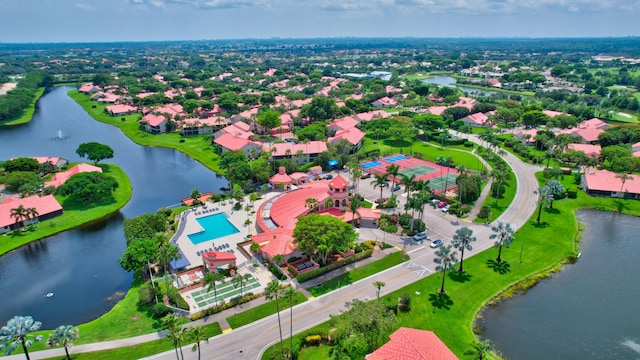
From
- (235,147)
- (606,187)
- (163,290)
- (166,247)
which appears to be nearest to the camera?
(166,247)

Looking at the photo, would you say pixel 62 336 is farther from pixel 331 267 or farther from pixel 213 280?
pixel 331 267

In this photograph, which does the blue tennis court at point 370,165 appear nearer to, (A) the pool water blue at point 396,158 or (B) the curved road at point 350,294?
(A) the pool water blue at point 396,158

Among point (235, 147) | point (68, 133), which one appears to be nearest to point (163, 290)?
point (235, 147)

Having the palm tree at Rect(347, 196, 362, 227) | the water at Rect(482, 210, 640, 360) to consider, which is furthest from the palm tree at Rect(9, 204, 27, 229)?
the water at Rect(482, 210, 640, 360)

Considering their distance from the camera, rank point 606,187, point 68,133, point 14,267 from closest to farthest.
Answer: point 14,267 < point 606,187 < point 68,133

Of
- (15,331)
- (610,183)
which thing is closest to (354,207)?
(15,331)

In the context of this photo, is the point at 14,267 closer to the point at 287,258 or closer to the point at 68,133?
the point at 287,258

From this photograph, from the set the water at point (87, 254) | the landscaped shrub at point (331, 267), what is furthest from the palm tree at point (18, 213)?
the landscaped shrub at point (331, 267)

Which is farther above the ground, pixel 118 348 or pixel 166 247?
pixel 166 247
